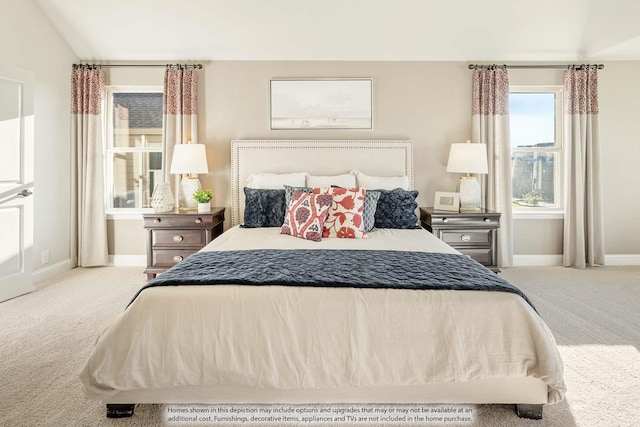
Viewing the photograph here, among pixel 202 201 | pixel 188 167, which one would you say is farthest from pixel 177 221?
pixel 188 167

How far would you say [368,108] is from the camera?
438cm

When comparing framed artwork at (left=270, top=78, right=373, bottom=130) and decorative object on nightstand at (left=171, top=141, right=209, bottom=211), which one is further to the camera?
framed artwork at (left=270, top=78, right=373, bottom=130)

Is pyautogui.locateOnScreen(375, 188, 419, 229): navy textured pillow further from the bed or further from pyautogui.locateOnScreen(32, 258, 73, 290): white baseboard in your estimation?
pyautogui.locateOnScreen(32, 258, 73, 290): white baseboard

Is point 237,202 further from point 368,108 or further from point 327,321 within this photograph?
point 327,321

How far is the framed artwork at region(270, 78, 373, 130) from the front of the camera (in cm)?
437

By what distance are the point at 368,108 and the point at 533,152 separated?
2.12 meters

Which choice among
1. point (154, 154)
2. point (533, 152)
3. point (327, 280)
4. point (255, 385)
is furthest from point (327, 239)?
point (533, 152)

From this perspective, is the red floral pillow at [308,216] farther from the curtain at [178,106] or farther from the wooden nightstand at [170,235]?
the curtain at [178,106]

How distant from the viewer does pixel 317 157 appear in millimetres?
4320

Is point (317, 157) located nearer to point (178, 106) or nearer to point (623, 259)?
point (178, 106)

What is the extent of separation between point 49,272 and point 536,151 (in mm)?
5730

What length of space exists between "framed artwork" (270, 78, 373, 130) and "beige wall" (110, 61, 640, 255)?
0.09 metres

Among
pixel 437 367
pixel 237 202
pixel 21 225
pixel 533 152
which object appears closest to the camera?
pixel 437 367

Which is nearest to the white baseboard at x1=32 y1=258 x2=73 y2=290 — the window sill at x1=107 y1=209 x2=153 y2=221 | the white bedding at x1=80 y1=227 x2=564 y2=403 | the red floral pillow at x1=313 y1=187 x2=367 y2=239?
the window sill at x1=107 y1=209 x2=153 y2=221
